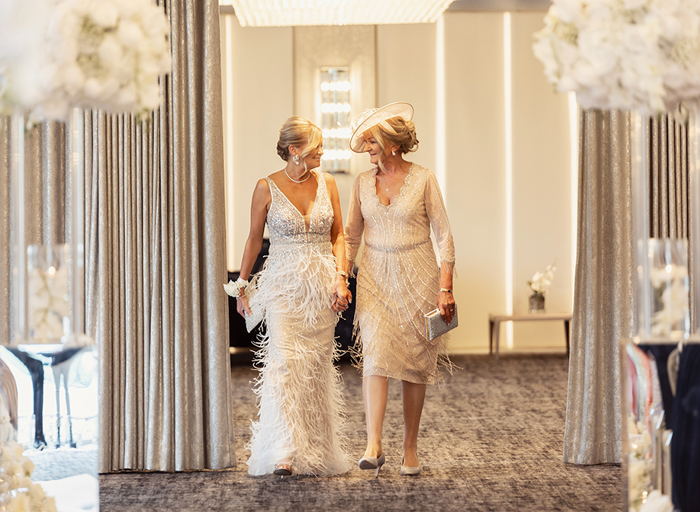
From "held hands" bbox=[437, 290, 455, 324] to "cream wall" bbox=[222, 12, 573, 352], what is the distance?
4.85 metres

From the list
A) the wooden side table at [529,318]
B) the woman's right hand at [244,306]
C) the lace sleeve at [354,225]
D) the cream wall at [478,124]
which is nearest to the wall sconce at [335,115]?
the cream wall at [478,124]

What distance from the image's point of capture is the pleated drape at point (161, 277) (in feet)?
11.7

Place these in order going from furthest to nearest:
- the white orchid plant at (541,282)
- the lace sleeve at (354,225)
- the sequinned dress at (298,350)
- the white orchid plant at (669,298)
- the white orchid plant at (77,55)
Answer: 1. the white orchid plant at (541,282)
2. the lace sleeve at (354,225)
3. the sequinned dress at (298,350)
4. the white orchid plant at (669,298)
5. the white orchid plant at (77,55)

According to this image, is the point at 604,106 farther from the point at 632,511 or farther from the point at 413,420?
the point at 413,420

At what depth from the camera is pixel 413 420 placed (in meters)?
3.56

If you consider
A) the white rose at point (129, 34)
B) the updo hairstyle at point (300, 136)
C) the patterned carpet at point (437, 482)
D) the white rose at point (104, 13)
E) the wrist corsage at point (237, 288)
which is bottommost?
the patterned carpet at point (437, 482)

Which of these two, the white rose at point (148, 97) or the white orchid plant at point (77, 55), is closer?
the white orchid plant at point (77, 55)

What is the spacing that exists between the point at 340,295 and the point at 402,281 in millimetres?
307

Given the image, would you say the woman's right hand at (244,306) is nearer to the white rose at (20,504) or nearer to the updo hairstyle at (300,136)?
the updo hairstyle at (300,136)

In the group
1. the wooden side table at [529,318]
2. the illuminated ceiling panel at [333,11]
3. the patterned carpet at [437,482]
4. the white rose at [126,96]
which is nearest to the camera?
the white rose at [126,96]

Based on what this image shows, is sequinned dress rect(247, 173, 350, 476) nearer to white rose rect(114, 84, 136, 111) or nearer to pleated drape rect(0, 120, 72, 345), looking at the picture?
pleated drape rect(0, 120, 72, 345)

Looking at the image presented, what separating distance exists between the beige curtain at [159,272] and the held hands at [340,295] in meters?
0.55

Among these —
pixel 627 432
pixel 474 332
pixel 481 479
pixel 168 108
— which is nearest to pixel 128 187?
pixel 168 108

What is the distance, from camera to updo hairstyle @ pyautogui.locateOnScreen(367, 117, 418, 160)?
3.56 metres
